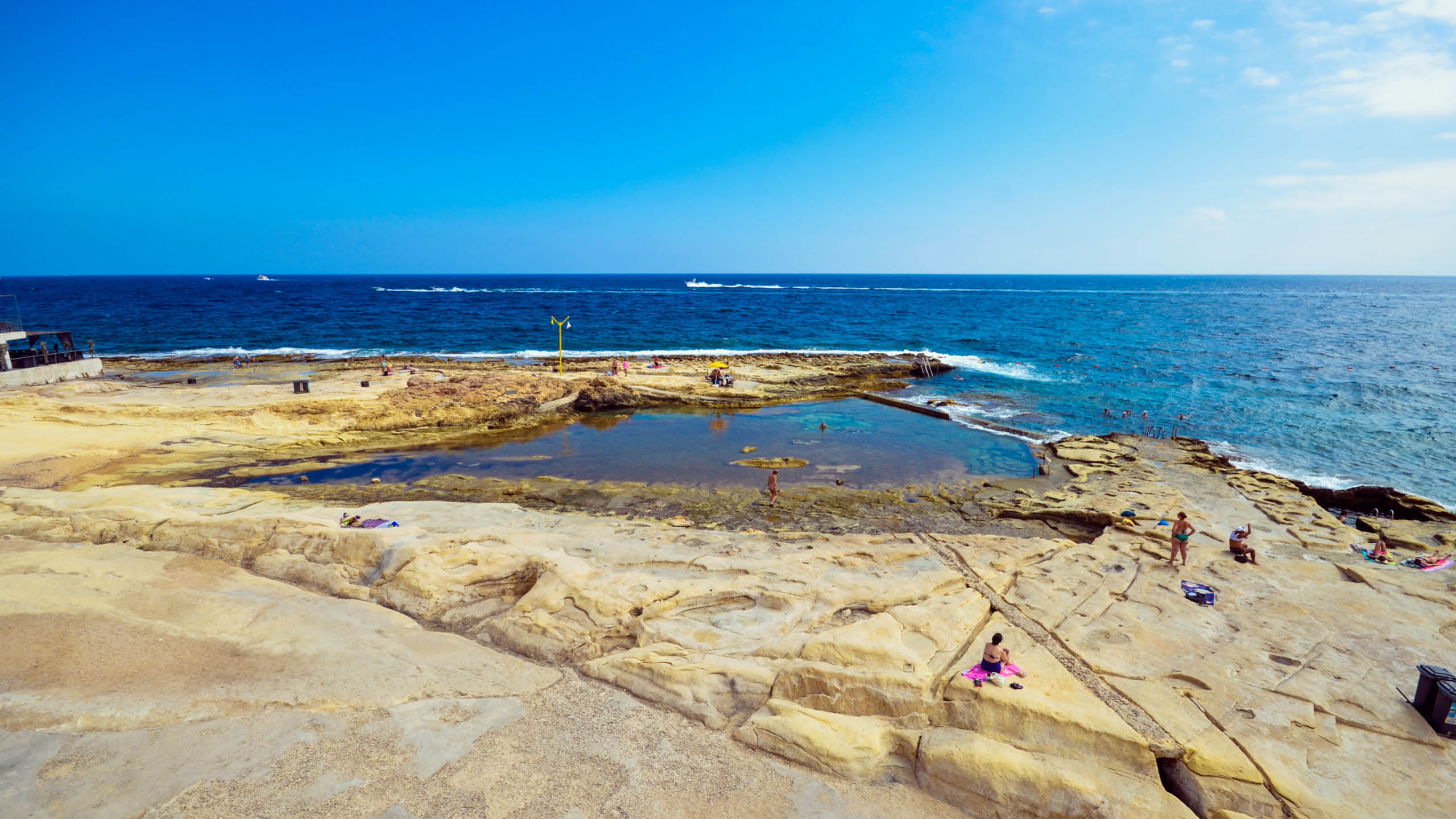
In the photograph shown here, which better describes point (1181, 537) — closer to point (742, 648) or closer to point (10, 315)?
point (742, 648)

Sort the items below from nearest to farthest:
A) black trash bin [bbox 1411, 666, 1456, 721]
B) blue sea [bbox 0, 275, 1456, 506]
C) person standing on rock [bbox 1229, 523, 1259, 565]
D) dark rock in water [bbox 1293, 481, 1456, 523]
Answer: black trash bin [bbox 1411, 666, 1456, 721] → person standing on rock [bbox 1229, 523, 1259, 565] → dark rock in water [bbox 1293, 481, 1456, 523] → blue sea [bbox 0, 275, 1456, 506]

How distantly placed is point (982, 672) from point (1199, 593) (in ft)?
23.3

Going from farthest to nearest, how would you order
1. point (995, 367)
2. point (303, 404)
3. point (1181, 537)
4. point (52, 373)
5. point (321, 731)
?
1. point (995, 367)
2. point (52, 373)
3. point (303, 404)
4. point (1181, 537)
5. point (321, 731)

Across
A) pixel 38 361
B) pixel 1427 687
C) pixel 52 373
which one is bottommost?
pixel 1427 687

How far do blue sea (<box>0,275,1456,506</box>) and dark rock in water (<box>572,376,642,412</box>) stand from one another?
61.0 feet

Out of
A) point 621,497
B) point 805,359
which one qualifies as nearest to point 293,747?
point 621,497

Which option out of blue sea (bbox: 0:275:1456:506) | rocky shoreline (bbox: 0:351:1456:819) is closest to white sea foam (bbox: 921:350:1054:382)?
blue sea (bbox: 0:275:1456:506)

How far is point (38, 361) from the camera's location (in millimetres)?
32094

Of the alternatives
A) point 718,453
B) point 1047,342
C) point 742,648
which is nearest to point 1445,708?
point 742,648

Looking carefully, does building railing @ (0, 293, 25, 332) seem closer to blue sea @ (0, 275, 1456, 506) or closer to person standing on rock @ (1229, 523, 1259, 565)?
blue sea @ (0, 275, 1456, 506)

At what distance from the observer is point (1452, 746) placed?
8.63m

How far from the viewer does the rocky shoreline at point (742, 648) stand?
7.66 metres

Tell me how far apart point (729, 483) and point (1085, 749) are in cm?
1523

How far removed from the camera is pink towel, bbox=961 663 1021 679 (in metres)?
9.09
